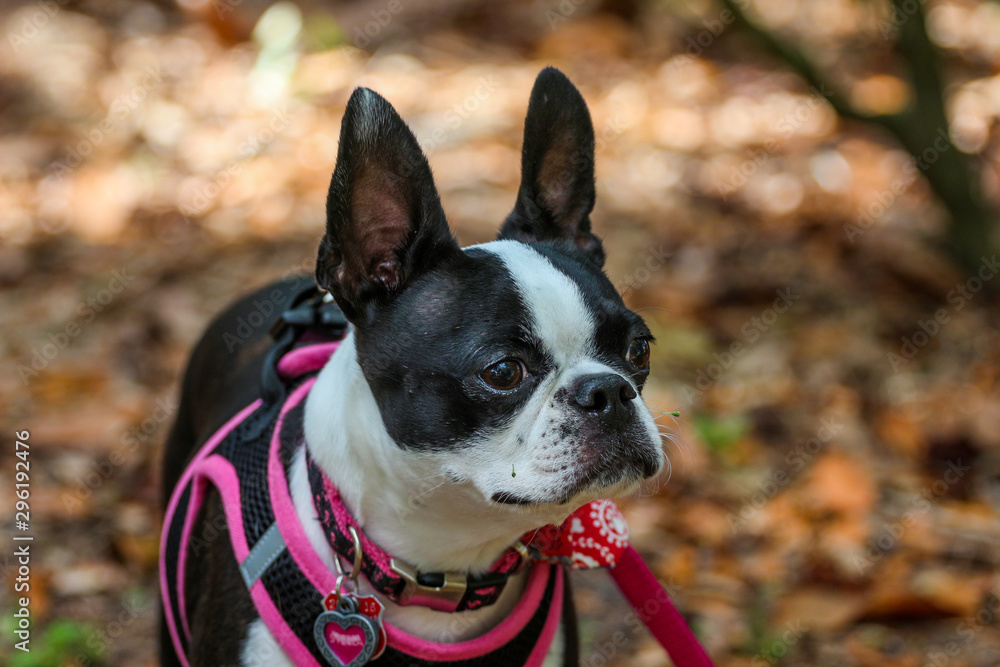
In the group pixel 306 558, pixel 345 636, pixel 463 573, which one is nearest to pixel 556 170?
pixel 463 573

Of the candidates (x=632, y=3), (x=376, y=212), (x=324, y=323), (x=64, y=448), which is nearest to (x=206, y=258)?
(x=64, y=448)

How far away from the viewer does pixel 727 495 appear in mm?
4531

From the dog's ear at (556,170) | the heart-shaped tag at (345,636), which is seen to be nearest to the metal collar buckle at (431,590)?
the heart-shaped tag at (345,636)

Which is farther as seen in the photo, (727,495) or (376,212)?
(727,495)

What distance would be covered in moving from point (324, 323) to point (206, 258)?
3.49 meters

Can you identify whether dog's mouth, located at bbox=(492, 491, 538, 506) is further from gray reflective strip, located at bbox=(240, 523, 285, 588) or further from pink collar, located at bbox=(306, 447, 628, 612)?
gray reflective strip, located at bbox=(240, 523, 285, 588)

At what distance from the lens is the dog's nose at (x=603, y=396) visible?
7.18 feet

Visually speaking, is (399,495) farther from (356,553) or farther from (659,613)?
(659,613)

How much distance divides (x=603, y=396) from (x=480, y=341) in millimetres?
306

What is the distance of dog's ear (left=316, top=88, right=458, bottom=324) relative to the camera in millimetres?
2291

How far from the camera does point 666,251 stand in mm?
6414

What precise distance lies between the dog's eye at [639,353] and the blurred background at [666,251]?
4.11 ft

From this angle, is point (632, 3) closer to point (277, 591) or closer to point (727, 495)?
point (727, 495)

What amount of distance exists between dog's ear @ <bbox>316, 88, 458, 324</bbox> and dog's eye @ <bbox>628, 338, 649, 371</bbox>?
513 millimetres
